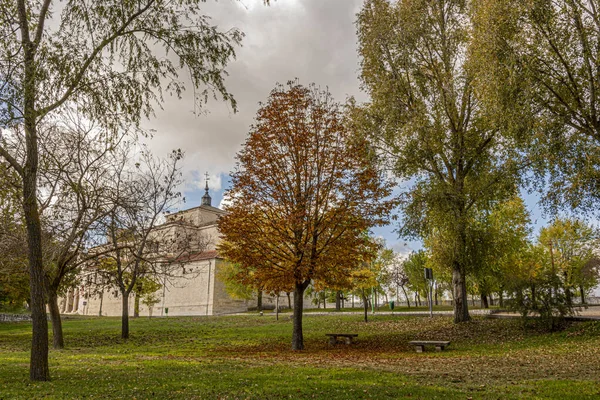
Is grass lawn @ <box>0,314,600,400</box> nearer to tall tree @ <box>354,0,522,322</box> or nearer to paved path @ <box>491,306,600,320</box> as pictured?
paved path @ <box>491,306,600,320</box>

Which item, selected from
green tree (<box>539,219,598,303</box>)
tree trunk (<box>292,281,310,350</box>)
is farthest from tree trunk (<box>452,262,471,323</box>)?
green tree (<box>539,219,598,303</box>)

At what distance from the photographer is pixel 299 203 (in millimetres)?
16641

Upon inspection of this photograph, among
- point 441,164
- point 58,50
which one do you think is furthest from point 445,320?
point 58,50

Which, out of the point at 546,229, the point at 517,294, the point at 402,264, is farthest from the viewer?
the point at 402,264

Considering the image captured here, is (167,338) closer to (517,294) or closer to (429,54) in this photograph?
(517,294)

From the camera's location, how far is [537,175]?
17.8 m

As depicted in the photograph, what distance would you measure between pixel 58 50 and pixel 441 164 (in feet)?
61.2

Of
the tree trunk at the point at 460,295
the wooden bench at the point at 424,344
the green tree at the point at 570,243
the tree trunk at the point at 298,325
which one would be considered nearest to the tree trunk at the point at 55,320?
the tree trunk at the point at 298,325

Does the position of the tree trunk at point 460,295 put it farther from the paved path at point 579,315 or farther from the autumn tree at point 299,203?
the autumn tree at point 299,203

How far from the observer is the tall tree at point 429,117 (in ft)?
66.6

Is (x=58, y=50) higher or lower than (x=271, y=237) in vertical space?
higher

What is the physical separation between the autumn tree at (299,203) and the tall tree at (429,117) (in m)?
3.98

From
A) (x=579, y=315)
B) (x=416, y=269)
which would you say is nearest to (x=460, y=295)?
(x=579, y=315)

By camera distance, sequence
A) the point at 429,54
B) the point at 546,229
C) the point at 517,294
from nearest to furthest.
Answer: the point at 517,294 < the point at 429,54 < the point at 546,229
